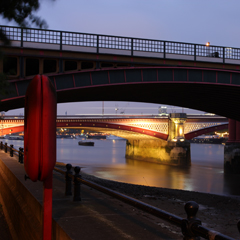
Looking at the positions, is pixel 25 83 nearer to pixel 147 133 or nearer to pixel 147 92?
pixel 147 92

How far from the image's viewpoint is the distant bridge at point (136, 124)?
173 feet

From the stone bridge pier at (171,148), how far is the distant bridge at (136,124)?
128 cm

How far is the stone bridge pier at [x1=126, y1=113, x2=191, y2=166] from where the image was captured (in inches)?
1861

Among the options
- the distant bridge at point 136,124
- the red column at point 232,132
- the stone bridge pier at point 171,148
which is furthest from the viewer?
the distant bridge at point 136,124

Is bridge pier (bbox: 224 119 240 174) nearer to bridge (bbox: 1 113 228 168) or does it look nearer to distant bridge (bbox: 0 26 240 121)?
bridge (bbox: 1 113 228 168)

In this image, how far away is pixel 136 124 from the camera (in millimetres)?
53562

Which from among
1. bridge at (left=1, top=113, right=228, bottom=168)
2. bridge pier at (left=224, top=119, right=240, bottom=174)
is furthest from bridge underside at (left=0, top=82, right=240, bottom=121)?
bridge at (left=1, top=113, right=228, bottom=168)

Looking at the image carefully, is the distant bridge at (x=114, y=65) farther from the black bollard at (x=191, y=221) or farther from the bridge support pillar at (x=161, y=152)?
the bridge support pillar at (x=161, y=152)

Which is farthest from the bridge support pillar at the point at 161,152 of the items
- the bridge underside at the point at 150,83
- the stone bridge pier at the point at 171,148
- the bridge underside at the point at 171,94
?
the bridge underside at the point at 150,83

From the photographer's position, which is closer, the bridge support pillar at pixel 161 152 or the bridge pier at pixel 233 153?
the bridge pier at pixel 233 153

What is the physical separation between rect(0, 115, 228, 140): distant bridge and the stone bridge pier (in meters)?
1.28

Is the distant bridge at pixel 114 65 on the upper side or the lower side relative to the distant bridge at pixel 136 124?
upper

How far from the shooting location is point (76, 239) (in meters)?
3.74

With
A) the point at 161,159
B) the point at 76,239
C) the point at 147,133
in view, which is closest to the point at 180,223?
the point at 76,239
